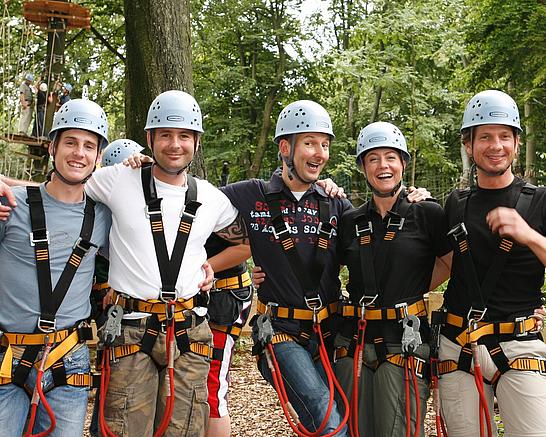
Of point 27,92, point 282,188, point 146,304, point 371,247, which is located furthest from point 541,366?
point 27,92

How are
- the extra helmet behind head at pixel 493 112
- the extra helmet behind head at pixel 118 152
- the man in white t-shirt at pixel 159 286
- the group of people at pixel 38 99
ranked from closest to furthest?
the man in white t-shirt at pixel 159 286 < the extra helmet behind head at pixel 493 112 < the extra helmet behind head at pixel 118 152 < the group of people at pixel 38 99

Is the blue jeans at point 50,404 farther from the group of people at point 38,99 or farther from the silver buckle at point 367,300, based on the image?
the group of people at point 38,99

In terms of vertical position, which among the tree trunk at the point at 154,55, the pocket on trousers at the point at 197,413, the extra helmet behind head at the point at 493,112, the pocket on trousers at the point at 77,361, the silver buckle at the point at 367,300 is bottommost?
the pocket on trousers at the point at 197,413

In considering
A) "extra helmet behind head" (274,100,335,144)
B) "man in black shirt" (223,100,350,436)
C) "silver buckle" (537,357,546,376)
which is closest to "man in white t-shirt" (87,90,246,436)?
"man in black shirt" (223,100,350,436)

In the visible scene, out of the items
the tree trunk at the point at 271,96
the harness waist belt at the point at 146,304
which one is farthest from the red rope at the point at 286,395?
the tree trunk at the point at 271,96

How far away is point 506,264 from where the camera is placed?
3.86m

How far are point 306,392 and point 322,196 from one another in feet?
4.36

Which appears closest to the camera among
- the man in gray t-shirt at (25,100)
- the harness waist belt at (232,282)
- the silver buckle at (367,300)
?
the silver buckle at (367,300)

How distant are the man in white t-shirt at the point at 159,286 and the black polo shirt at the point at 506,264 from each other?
1.61 meters

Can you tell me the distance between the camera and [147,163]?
13.6ft

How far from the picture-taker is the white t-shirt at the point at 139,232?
381 centimetres

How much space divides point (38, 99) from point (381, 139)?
35.8ft

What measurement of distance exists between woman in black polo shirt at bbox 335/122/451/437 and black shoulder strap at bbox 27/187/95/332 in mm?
1711

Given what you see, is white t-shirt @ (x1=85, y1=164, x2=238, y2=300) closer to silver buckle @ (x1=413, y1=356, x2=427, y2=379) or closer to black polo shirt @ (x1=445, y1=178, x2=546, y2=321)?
silver buckle @ (x1=413, y1=356, x2=427, y2=379)
